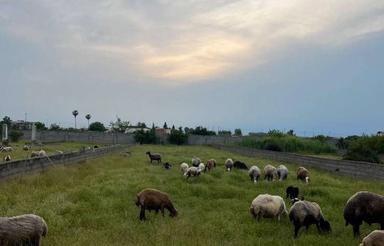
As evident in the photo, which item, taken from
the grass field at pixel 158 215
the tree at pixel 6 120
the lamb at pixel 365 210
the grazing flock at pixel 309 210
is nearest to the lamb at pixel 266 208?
the grazing flock at pixel 309 210

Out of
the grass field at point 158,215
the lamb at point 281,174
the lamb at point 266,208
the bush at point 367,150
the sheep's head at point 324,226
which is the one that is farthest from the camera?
the bush at point 367,150

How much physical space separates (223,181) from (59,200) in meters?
11.7

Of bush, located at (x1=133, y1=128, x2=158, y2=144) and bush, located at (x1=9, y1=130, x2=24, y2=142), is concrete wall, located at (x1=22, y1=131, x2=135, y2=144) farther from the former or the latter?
bush, located at (x1=9, y1=130, x2=24, y2=142)

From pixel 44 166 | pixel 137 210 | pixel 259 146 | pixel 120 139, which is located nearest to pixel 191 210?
pixel 137 210

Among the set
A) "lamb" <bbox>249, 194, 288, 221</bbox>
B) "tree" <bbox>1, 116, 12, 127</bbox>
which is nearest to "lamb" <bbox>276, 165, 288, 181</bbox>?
"lamb" <bbox>249, 194, 288, 221</bbox>

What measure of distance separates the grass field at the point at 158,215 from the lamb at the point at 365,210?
1.54 ft

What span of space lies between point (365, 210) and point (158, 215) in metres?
7.07

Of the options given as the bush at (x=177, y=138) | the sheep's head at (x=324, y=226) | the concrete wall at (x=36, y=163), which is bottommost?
the sheep's head at (x=324, y=226)

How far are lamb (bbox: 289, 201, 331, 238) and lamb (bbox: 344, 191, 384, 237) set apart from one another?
948 mm

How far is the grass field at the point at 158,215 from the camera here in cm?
1399

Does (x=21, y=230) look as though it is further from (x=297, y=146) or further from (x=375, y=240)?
(x=297, y=146)

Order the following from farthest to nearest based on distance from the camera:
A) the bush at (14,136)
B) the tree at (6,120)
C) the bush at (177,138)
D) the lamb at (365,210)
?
the tree at (6,120) < the bush at (177,138) < the bush at (14,136) < the lamb at (365,210)

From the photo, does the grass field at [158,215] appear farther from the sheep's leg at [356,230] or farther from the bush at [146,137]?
the bush at [146,137]

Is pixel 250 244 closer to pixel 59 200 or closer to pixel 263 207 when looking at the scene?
pixel 263 207
